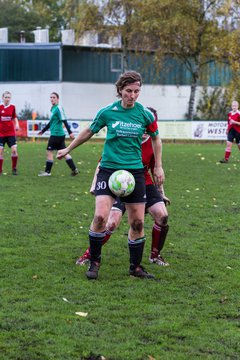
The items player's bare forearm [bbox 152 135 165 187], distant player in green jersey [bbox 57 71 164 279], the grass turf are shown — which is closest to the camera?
the grass turf

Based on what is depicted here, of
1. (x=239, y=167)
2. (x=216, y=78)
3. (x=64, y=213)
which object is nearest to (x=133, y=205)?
(x=64, y=213)

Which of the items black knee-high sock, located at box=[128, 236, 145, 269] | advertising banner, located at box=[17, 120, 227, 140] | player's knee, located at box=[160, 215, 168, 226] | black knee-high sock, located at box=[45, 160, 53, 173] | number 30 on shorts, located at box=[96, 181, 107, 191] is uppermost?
number 30 on shorts, located at box=[96, 181, 107, 191]

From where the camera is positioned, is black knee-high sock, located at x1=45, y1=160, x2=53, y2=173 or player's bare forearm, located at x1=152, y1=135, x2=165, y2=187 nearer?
player's bare forearm, located at x1=152, y1=135, x2=165, y2=187

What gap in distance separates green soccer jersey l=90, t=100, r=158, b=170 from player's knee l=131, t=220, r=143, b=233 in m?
0.56

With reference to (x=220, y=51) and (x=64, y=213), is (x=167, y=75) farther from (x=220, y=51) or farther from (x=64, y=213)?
(x=64, y=213)

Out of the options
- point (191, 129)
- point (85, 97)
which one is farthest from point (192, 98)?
point (191, 129)

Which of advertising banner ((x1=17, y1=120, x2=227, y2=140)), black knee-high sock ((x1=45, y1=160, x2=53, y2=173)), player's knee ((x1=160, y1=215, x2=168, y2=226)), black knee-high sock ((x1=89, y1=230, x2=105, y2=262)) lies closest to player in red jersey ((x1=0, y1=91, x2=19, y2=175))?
black knee-high sock ((x1=45, y1=160, x2=53, y2=173))

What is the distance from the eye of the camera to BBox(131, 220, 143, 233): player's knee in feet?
24.3

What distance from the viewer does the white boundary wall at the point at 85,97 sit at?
156 ft

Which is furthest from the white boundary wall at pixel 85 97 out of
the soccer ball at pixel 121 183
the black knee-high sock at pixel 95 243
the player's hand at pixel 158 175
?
the soccer ball at pixel 121 183

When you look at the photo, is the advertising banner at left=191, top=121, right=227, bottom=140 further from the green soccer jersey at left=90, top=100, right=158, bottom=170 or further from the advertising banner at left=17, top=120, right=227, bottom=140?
the green soccer jersey at left=90, top=100, right=158, bottom=170

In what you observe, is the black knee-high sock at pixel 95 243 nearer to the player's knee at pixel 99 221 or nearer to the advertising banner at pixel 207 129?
the player's knee at pixel 99 221

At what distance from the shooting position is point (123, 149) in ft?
23.7

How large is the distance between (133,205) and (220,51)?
35.7 meters
